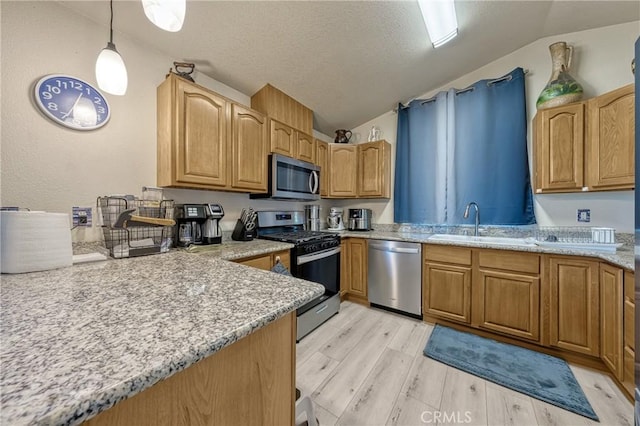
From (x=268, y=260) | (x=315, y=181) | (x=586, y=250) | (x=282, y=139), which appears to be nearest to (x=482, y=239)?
(x=586, y=250)

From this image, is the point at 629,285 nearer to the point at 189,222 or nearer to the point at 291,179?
the point at 291,179

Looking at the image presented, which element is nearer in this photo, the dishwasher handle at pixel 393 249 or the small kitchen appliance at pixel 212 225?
the small kitchen appliance at pixel 212 225

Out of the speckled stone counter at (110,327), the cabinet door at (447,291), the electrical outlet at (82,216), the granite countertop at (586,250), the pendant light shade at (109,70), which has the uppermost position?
the pendant light shade at (109,70)

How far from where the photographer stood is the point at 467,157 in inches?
99.3

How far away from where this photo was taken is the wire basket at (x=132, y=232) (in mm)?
1235

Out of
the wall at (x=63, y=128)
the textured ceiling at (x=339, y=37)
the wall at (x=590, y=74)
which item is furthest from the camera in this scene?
the wall at (x=590, y=74)

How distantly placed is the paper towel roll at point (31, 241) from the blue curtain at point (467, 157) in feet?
9.67

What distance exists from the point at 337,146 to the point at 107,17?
92.1 inches

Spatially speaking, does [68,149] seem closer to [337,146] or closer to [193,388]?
[193,388]

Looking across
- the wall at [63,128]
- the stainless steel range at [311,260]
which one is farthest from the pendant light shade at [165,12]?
the stainless steel range at [311,260]

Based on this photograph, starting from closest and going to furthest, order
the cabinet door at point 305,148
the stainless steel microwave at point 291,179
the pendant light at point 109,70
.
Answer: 1. the pendant light at point 109,70
2. the stainless steel microwave at point 291,179
3. the cabinet door at point 305,148

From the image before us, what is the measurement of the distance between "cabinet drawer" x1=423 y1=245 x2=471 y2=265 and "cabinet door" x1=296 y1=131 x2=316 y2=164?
1.64 metres

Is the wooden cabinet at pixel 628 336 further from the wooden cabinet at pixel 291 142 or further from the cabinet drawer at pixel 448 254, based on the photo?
the wooden cabinet at pixel 291 142

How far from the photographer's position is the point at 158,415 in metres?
0.43
